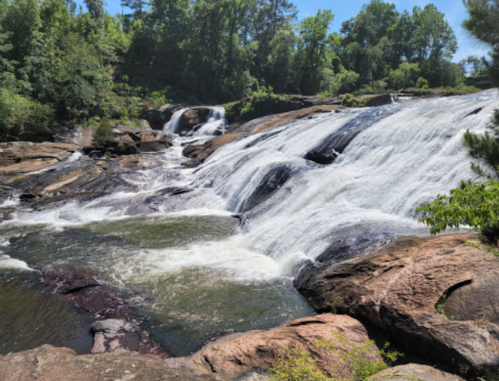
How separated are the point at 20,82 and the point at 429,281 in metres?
33.6

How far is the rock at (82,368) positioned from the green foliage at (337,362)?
1099 mm

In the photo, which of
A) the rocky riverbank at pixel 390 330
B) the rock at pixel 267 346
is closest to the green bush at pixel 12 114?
the rocky riverbank at pixel 390 330

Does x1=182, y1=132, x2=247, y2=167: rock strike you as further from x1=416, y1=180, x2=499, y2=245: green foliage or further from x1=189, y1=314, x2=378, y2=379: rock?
x1=416, y1=180, x2=499, y2=245: green foliage

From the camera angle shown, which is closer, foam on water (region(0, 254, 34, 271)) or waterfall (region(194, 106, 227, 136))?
foam on water (region(0, 254, 34, 271))

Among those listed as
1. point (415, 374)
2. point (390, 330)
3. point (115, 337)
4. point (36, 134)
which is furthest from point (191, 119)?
point (415, 374)

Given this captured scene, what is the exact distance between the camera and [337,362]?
4.30 metres

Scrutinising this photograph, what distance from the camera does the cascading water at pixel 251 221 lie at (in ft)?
22.0

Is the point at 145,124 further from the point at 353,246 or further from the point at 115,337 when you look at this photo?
the point at 115,337

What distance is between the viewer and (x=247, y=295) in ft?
22.6

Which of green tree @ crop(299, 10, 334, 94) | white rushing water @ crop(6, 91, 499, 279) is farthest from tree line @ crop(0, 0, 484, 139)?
white rushing water @ crop(6, 91, 499, 279)

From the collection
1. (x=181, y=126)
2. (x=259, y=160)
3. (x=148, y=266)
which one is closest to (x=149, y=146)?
(x=181, y=126)

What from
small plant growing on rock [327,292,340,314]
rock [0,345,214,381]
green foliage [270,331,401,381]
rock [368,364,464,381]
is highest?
rock [368,364,464,381]

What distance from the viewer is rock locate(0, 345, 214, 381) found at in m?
3.87

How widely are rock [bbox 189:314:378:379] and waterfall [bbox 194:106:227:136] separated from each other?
92.5ft
